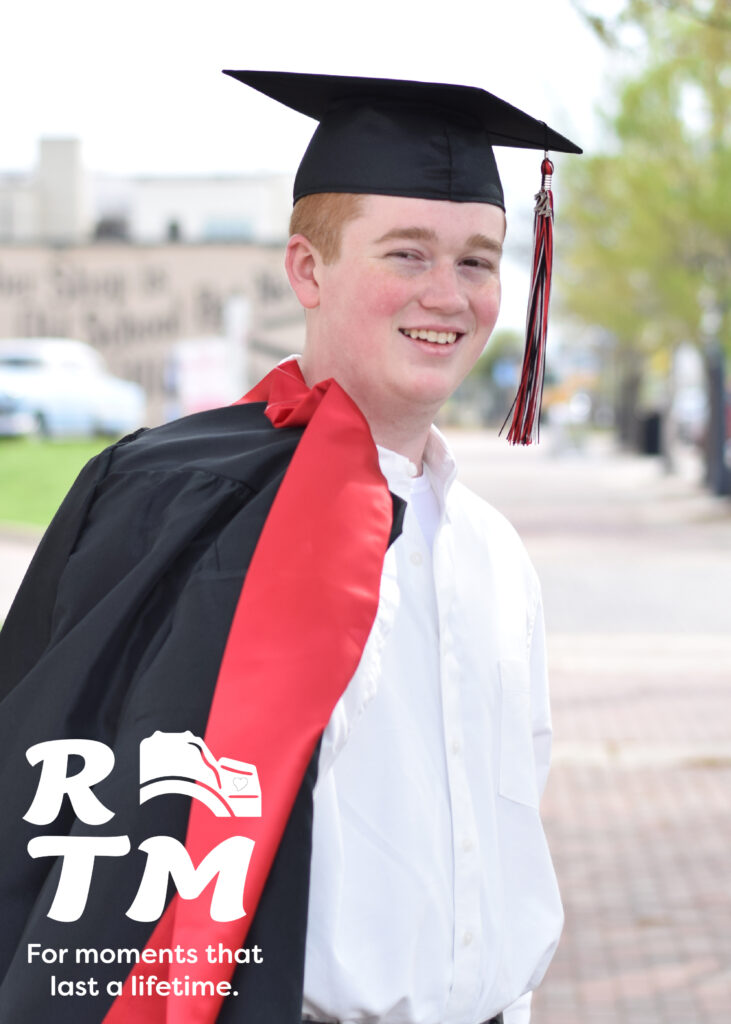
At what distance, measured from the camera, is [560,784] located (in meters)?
6.97

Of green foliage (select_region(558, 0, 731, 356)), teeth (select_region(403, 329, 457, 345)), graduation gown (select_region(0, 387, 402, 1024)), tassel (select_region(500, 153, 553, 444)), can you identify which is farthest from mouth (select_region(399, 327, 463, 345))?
green foliage (select_region(558, 0, 731, 356))

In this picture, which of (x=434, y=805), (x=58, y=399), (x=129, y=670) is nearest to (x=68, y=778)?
(x=129, y=670)

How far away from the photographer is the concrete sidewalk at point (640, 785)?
4.71 metres

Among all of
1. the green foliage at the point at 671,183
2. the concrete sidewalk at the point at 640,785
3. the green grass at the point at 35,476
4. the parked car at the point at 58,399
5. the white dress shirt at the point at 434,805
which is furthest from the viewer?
the parked car at the point at 58,399

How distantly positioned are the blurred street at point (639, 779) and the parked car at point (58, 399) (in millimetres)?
12716

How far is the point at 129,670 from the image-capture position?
5.68ft

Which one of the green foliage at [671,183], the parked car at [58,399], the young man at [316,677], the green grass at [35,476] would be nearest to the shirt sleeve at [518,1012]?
the young man at [316,677]

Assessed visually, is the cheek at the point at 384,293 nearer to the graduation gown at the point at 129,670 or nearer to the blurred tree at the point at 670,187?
the graduation gown at the point at 129,670

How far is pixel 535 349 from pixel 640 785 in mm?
5024

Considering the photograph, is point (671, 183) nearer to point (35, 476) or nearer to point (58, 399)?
point (35, 476)

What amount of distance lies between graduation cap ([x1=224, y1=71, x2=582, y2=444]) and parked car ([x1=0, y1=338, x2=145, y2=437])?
86.2 ft

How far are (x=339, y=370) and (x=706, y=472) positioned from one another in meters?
24.2

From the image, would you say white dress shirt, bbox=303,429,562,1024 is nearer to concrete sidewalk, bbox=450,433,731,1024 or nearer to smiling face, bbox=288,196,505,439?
smiling face, bbox=288,196,505,439

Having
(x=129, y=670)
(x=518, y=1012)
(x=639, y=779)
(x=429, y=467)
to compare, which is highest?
(x=429, y=467)
